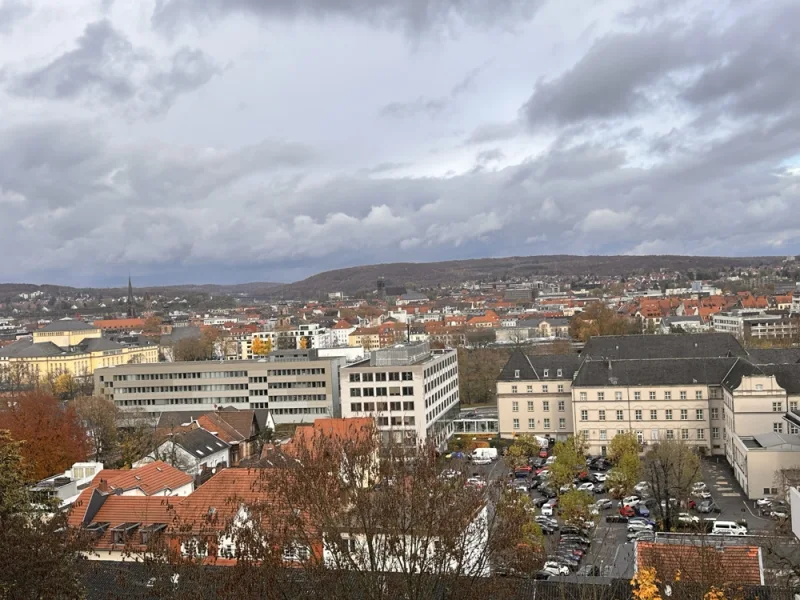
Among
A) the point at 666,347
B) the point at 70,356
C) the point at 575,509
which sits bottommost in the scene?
the point at 575,509

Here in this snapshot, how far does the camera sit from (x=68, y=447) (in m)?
37.9

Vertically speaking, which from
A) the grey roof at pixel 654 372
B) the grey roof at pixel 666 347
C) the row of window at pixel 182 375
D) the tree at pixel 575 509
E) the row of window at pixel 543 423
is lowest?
the row of window at pixel 543 423

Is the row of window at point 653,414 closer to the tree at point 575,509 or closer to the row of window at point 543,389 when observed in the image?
the row of window at point 543,389

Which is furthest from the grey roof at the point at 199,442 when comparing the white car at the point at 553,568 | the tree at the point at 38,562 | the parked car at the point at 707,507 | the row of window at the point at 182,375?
the tree at the point at 38,562

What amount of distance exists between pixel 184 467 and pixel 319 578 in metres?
27.6

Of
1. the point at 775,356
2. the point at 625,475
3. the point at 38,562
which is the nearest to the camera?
the point at 38,562

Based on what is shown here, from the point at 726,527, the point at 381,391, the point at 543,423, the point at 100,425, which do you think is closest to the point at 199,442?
the point at 100,425

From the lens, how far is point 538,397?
46344mm

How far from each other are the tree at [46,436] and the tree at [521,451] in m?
22.7

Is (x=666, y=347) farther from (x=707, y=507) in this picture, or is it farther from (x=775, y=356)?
(x=707, y=507)

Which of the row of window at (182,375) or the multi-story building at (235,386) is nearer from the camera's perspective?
the multi-story building at (235,386)

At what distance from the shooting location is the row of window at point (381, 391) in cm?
4547

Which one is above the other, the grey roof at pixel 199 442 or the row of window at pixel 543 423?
the grey roof at pixel 199 442

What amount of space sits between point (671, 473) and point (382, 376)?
19.8m
